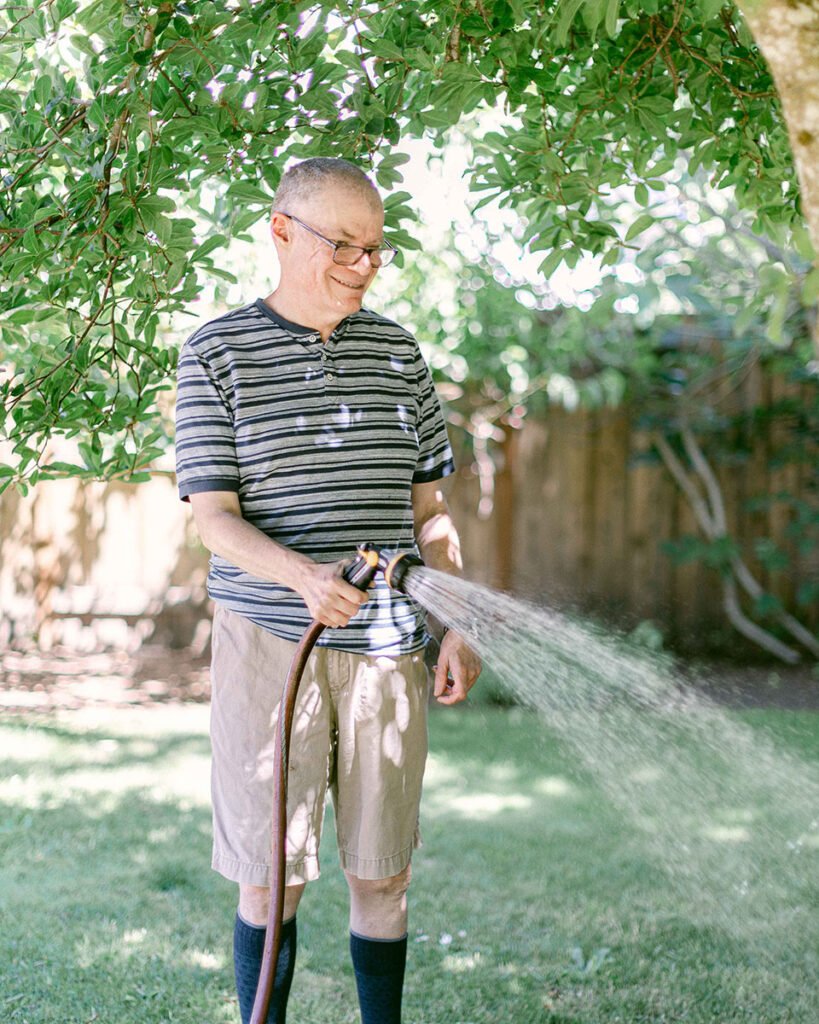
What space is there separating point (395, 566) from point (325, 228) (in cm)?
71

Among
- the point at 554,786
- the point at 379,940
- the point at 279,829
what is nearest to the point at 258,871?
the point at 279,829

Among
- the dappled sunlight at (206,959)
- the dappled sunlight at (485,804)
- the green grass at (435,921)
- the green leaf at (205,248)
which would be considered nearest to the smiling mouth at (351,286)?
the green leaf at (205,248)

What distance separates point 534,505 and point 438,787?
8.34 ft

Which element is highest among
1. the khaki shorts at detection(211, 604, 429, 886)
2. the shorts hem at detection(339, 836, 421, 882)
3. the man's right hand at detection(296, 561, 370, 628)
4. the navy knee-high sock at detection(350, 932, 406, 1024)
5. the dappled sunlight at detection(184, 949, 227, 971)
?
A: the man's right hand at detection(296, 561, 370, 628)

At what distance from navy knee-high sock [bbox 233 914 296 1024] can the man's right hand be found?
76cm

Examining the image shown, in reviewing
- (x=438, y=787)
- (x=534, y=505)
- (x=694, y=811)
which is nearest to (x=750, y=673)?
(x=534, y=505)

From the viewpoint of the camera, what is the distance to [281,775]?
2.17 metres

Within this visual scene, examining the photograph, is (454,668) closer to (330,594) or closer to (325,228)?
(330,594)

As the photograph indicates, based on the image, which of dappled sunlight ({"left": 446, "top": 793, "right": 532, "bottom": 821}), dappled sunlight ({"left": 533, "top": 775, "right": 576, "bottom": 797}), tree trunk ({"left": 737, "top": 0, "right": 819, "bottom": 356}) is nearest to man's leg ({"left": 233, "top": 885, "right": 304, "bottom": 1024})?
tree trunk ({"left": 737, "top": 0, "right": 819, "bottom": 356})

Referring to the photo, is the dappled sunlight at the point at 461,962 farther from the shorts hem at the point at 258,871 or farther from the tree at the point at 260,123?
the tree at the point at 260,123

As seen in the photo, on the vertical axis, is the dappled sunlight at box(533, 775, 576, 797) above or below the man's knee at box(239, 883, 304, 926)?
below

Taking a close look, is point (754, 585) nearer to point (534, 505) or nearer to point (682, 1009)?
point (534, 505)

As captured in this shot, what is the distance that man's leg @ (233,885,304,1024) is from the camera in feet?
7.88

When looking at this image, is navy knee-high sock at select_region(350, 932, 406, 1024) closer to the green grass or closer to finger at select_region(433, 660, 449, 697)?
the green grass
